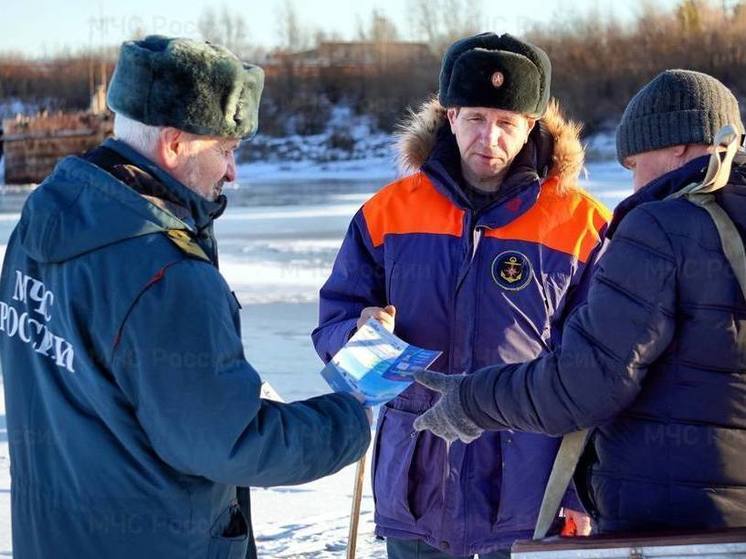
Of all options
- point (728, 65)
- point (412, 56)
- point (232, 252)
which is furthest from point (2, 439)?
point (412, 56)

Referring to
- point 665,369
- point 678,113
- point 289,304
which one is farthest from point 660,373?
point 289,304

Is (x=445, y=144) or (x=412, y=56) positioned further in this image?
(x=412, y=56)

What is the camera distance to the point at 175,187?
197cm

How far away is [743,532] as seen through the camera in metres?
1.81

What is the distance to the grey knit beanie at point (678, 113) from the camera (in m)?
2.11

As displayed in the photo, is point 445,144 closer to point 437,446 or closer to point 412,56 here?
point 437,446

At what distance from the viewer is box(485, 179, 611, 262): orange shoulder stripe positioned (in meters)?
2.77

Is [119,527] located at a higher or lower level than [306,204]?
higher

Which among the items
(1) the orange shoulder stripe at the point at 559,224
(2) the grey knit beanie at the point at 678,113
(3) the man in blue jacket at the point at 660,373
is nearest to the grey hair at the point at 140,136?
(3) the man in blue jacket at the point at 660,373

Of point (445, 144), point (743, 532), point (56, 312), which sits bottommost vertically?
point (743, 532)

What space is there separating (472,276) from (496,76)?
0.53 m

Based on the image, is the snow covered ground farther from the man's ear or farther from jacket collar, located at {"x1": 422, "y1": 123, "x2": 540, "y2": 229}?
the man's ear

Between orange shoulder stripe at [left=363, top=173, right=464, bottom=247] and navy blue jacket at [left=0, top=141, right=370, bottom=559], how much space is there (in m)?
0.85

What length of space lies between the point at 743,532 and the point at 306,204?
1726 centimetres
